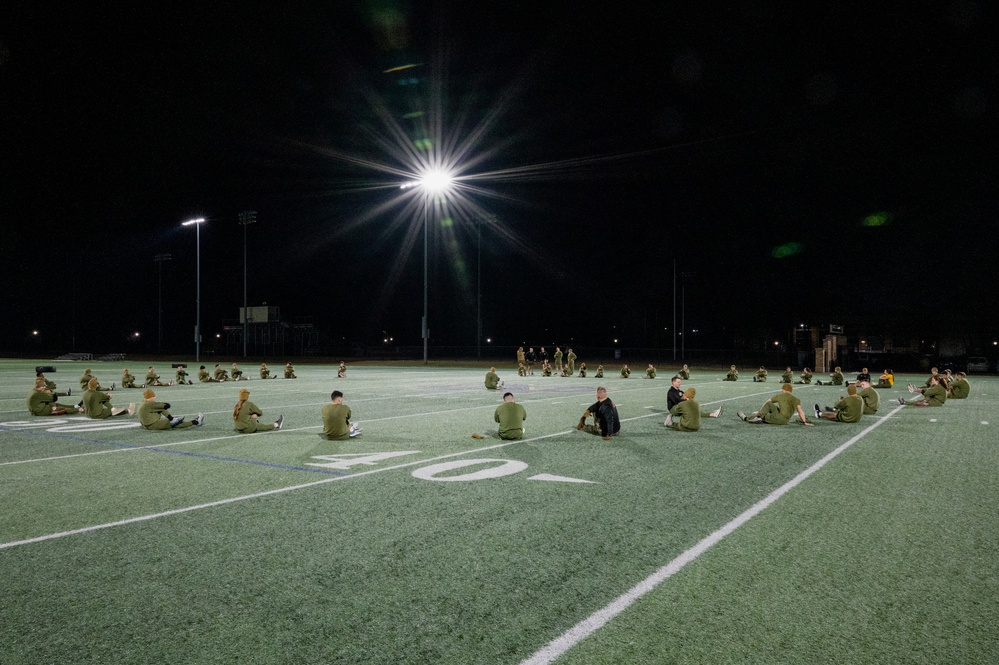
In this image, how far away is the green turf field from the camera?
12.8 feet

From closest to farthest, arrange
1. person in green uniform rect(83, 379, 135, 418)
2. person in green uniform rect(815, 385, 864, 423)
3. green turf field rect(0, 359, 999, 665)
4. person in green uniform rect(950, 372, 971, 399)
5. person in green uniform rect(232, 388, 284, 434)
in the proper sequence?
green turf field rect(0, 359, 999, 665), person in green uniform rect(232, 388, 284, 434), person in green uniform rect(83, 379, 135, 418), person in green uniform rect(815, 385, 864, 423), person in green uniform rect(950, 372, 971, 399)

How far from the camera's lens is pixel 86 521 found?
261 inches

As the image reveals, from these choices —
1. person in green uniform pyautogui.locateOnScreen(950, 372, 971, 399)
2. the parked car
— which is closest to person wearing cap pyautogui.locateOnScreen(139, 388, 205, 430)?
person in green uniform pyautogui.locateOnScreen(950, 372, 971, 399)

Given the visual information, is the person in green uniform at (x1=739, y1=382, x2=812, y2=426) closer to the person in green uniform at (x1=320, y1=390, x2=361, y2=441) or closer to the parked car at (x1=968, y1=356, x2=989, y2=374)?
the person in green uniform at (x1=320, y1=390, x2=361, y2=441)

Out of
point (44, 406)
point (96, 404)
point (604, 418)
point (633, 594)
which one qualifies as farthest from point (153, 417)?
→ point (633, 594)

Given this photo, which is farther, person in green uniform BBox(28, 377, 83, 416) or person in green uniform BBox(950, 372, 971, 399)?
person in green uniform BBox(950, 372, 971, 399)

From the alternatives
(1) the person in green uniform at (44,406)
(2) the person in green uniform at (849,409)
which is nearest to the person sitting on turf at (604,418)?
(2) the person in green uniform at (849,409)

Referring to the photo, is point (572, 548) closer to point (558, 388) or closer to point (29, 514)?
point (29, 514)

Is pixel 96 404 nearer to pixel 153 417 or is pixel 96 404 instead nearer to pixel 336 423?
pixel 153 417

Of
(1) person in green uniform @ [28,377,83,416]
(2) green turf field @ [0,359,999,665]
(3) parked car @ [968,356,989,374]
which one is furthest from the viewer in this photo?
(3) parked car @ [968,356,989,374]

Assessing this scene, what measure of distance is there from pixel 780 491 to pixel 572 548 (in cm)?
381

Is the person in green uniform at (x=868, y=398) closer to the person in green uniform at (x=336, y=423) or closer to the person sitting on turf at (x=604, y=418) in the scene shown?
the person sitting on turf at (x=604, y=418)

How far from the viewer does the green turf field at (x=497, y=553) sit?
153 inches

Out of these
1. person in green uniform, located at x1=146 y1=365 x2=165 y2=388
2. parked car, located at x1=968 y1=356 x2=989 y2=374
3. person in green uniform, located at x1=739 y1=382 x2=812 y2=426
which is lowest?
parked car, located at x1=968 y1=356 x2=989 y2=374
